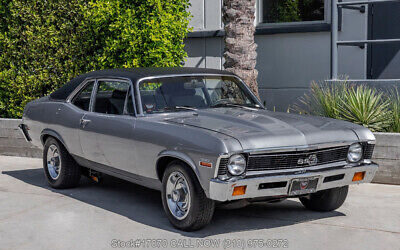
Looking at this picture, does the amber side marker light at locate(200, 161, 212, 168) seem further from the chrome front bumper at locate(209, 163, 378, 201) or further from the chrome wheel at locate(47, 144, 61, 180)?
the chrome wheel at locate(47, 144, 61, 180)

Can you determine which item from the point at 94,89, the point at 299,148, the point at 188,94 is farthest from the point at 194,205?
the point at 94,89

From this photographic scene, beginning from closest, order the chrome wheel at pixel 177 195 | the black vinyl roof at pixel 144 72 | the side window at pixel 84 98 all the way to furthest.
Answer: the chrome wheel at pixel 177 195 < the black vinyl roof at pixel 144 72 < the side window at pixel 84 98

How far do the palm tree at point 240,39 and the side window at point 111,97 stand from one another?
3.17 meters

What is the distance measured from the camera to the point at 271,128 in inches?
232

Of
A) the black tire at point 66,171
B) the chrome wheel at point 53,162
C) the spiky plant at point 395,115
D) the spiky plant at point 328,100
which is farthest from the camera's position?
the spiky plant at point 328,100

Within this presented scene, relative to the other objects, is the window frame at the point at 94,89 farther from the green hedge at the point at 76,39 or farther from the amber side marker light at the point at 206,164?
the green hedge at the point at 76,39

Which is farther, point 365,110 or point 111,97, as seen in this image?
point 365,110

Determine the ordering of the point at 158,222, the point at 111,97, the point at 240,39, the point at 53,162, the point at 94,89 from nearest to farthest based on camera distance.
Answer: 1. the point at 158,222
2. the point at 111,97
3. the point at 94,89
4. the point at 53,162
5. the point at 240,39

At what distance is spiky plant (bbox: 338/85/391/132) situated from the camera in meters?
8.67

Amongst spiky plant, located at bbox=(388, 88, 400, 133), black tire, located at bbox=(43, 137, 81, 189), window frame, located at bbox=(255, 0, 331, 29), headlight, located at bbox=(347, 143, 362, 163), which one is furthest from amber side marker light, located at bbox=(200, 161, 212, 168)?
window frame, located at bbox=(255, 0, 331, 29)

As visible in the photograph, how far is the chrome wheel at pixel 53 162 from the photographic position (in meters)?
8.08

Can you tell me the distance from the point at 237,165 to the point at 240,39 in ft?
16.2

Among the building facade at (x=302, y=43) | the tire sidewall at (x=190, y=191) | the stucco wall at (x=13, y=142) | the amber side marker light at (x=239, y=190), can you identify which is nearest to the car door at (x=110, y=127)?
the tire sidewall at (x=190, y=191)

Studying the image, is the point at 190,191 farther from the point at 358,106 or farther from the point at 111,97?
the point at 358,106
